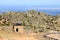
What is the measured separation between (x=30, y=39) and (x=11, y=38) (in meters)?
2.32

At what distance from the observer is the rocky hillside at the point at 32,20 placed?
44719 mm

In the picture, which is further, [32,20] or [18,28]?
[32,20]

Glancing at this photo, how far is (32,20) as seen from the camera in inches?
1839

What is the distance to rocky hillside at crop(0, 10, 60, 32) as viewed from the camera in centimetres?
4472

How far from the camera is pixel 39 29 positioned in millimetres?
43281

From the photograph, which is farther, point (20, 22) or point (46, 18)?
point (46, 18)

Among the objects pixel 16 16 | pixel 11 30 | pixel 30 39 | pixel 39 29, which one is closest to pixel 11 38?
pixel 30 39

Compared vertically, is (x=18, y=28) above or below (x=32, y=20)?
below

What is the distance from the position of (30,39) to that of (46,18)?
13.3m

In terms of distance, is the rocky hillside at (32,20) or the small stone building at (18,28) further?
the rocky hillside at (32,20)

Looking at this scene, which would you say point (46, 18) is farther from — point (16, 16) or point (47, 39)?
point (47, 39)

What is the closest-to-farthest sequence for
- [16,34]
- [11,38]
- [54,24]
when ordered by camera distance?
[11,38] → [16,34] → [54,24]

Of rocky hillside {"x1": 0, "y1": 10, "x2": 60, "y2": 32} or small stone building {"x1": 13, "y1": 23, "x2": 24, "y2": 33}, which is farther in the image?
rocky hillside {"x1": 0, "y1": 10, "x2": 60, "y2": 32}

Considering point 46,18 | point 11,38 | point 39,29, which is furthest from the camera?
point 46,18
